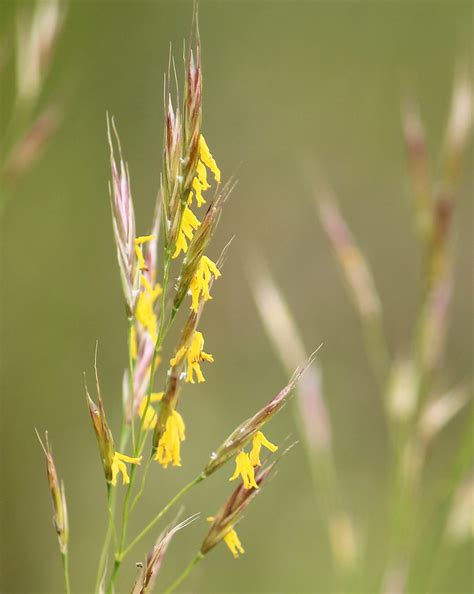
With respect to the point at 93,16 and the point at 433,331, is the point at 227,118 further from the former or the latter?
the point at 433,331

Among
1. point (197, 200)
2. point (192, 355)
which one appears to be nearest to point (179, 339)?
point (192, 355)

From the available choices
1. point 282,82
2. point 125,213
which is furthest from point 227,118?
point 125,213

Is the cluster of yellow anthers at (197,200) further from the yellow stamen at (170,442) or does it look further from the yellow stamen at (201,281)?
the yellow stamen at (170,442)

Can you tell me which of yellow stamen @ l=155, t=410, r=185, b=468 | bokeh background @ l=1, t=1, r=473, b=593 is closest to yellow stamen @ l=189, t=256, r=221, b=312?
yellow stamen @ l=155, t=410, r=185, b=468

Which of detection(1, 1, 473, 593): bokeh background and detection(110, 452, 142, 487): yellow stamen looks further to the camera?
detection(1, 1, 473, 593): bokeh background

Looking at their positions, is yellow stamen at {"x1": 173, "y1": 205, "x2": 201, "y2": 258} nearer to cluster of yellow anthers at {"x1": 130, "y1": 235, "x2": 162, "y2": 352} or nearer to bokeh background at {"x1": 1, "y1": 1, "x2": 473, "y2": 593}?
cluster of yellow anthers at {"x1": 130, "y1": 235, "x2": 162, "y2": 352}

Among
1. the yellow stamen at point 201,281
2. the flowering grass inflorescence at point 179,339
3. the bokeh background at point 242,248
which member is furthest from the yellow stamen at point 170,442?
the bokeh background at point 242,248
